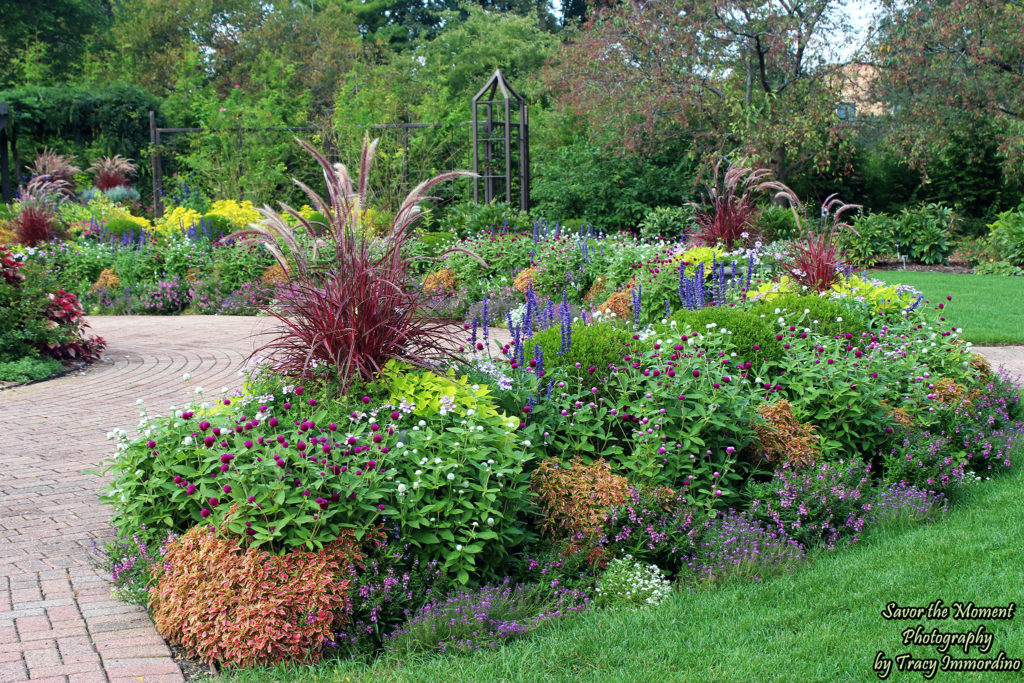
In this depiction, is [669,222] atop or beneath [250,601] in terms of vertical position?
atop

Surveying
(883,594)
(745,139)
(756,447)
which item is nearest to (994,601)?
(883,594)

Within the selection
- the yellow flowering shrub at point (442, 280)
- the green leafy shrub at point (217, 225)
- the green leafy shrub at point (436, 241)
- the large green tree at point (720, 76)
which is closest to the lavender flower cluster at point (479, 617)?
the yellow flowering shrub at point (442, 280)

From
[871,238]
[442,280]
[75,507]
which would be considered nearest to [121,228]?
[442,280]

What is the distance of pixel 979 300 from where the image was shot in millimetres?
10242

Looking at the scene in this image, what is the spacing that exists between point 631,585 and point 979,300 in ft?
29.3

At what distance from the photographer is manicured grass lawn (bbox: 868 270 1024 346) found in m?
8.13

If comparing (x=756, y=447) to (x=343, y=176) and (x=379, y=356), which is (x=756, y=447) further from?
(x=343, y=176)

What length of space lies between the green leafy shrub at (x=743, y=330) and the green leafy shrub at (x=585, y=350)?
1.75 ft

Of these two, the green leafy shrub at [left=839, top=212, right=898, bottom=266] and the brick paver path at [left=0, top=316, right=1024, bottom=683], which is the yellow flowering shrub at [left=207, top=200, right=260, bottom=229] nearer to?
the brick paver path at [left=0, top=316, right=1024, bottom=683]

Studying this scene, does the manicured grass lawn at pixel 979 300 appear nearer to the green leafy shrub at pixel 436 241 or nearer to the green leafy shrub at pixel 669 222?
the green leafy shrub at pixel 669 222

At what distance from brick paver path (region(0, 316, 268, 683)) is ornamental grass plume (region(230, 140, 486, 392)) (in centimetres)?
116

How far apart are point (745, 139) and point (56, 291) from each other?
10975 millimetres

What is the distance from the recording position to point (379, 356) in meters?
3.73

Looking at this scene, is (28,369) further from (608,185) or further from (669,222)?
(608,185)
